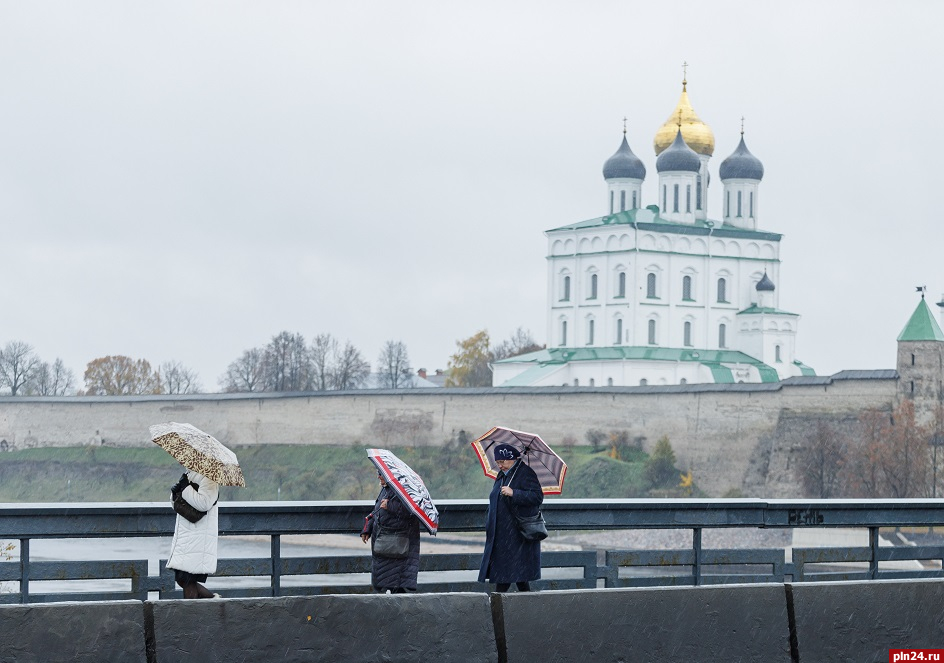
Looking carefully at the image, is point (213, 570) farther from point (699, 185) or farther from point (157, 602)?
point (699, 185)

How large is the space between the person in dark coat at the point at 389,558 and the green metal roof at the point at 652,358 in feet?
218

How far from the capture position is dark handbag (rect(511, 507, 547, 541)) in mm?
8781

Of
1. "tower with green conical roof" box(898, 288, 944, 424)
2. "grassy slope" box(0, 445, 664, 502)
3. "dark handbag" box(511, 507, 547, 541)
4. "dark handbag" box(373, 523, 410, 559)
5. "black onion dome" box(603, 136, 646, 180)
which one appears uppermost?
"black onion dome" box(603, 136, 646, 180)

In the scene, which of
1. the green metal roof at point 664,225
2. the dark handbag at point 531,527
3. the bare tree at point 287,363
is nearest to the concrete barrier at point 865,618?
the dark handbag at point 531,527

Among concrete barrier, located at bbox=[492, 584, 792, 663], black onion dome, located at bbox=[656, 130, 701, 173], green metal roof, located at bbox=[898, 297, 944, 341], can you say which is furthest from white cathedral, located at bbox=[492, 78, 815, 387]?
concrete barrier, located at bbox=[492, 584, 792, 663]

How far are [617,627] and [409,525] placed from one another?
204 cm

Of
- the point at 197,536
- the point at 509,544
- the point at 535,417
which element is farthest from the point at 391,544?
the point at 535,417

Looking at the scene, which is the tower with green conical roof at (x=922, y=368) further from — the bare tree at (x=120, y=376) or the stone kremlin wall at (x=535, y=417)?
the bare tree at (x=120, y=376)

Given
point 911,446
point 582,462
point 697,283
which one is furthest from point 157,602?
point 697,283

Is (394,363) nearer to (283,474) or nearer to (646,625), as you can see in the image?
(283,474)

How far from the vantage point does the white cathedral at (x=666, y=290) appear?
3002 inches

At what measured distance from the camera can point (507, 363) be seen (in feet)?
263

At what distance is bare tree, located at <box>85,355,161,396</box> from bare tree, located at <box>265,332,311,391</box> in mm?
6796

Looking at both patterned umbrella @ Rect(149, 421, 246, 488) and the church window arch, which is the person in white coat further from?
the church window arch
